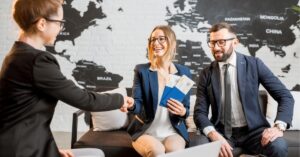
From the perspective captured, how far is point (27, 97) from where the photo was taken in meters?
1.34

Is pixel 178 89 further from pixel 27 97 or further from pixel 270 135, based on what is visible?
pixel 27 97

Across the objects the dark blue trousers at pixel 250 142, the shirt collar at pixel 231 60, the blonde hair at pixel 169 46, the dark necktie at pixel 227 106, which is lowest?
the dark blue trousers at pixel 250 142

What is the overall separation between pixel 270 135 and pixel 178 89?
677 mm

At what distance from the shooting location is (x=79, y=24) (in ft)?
13.9

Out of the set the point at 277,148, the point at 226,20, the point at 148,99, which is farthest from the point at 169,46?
the point at 226,20

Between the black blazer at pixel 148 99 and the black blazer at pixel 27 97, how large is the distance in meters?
1.22

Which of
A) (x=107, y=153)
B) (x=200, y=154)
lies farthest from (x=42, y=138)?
(x=107, y=153)

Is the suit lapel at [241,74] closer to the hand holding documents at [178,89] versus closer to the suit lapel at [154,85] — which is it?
the hand holding documents at [178,89]

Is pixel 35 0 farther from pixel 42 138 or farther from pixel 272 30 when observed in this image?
pixel 272 30

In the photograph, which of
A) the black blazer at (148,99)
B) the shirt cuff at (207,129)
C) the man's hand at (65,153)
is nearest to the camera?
the man's hand at (65,153)

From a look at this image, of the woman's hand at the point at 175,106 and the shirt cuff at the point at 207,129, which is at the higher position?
the woman's hand at the point at 175,106

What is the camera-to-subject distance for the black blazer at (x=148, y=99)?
2584mm

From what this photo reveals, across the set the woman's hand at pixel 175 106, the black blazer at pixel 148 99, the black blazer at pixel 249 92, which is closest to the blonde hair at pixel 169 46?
the black blazer at pixel 148 99

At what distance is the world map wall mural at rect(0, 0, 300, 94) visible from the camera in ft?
13.2
